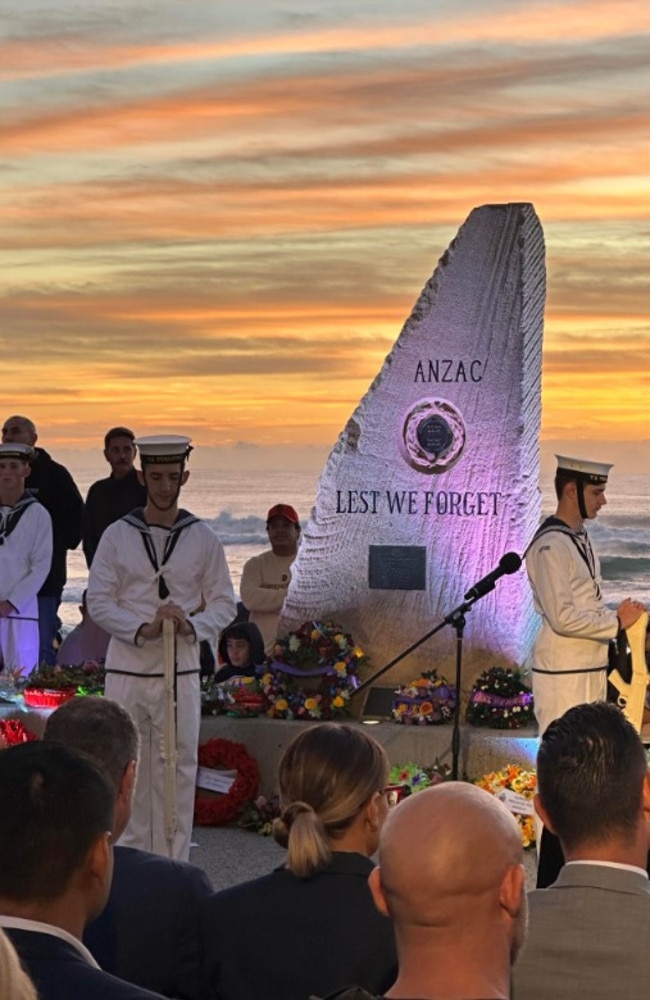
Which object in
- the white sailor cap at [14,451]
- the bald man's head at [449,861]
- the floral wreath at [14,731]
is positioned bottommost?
the floral wreath at [14,731]

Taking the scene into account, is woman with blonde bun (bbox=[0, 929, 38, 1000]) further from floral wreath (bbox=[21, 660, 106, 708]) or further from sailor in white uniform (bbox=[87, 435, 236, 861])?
floral wreath (bbox=[21, 660, 106, 708])

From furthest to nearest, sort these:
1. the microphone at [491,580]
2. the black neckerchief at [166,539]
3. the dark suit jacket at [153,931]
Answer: the microphone at [491,580] → the black neckerchief at [166,539] → the dark suit jacket at [153,931]

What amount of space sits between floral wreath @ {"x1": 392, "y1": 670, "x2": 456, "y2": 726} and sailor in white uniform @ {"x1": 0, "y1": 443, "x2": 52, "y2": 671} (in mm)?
2263

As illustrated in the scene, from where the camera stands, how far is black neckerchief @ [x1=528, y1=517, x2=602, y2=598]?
8648 millimetres

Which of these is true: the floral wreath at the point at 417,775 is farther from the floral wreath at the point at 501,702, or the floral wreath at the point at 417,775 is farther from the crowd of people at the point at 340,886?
the crowd of people at the point at 340,886

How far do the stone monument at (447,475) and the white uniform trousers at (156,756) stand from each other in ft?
8.45

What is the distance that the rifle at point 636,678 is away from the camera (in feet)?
27.7

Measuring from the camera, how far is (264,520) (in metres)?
39.1

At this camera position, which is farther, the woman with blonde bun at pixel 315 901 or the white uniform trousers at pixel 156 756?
the white uniform trousers at pixel 156 756

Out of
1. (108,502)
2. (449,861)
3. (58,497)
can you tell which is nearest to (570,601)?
(108,502)

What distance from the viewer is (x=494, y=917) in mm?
2811

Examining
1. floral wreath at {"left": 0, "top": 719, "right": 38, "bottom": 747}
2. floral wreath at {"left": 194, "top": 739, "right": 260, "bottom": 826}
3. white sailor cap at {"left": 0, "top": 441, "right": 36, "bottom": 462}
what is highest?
white sailor cap at {"left": 0, "top": 441, "right": 36, "bottom": 462}

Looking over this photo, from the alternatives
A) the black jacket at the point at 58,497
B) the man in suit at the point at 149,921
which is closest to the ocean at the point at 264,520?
the black jacket at the point at 58,497

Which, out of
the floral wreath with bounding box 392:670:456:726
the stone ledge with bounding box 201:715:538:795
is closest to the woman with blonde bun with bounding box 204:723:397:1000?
the stone ledge with bounding box 201:715:538:795
